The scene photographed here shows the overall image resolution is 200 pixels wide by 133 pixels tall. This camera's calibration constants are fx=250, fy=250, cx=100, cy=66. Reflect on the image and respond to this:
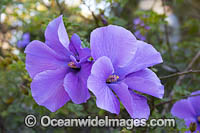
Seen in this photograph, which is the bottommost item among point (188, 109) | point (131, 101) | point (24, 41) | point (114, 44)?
point (188, 109)

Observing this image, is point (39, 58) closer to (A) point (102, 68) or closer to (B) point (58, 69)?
(B) point (58, 69)

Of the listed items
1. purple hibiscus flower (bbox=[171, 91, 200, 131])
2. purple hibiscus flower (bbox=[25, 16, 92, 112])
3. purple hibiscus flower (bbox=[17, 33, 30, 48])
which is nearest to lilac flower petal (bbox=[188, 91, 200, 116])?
purple hibiscus flower (bbox=[171, 91, 200, 131])

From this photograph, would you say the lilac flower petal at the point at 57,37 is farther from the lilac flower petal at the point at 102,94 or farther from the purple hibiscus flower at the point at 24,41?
the purple hibiscus flower at the point at 24,41

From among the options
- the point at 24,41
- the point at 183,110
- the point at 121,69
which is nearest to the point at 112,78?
the point at 121,69

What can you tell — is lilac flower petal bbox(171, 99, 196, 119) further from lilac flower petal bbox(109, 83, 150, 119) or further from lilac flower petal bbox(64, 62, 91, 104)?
lilac flower petal bbox(64, 62, 91, 104)

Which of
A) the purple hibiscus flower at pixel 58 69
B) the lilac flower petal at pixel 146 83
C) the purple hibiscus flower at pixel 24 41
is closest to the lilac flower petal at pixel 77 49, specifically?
the purple hibiscus flower at pixel 58 69

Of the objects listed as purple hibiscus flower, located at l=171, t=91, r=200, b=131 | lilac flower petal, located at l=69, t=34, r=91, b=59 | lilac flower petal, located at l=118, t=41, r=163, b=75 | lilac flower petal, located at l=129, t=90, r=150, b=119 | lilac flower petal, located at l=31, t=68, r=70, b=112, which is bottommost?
purple hibiscus flower, located at l=171, t=91, r=200, b=131

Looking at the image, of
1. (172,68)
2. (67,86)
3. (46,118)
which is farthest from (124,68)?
(172,68)
